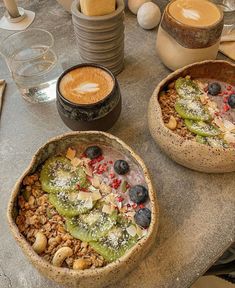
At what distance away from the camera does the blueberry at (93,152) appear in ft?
2.34

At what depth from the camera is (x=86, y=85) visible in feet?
2.49

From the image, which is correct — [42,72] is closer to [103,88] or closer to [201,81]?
[103,88]

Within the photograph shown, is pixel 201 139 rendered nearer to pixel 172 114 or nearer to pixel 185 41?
pixel 172 114

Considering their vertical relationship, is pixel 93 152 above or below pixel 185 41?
below

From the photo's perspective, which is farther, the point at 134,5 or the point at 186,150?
the point at 134,5

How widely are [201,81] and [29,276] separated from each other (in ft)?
1.77

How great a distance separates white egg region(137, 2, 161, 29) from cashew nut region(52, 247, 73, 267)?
661 mm

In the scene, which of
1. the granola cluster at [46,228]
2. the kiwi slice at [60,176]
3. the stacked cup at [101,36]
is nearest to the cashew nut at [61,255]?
the granola cluster at [46,228]

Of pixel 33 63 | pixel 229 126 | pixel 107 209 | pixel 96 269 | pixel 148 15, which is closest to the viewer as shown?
pixel 96 269

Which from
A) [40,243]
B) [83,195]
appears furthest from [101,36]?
[40,243]

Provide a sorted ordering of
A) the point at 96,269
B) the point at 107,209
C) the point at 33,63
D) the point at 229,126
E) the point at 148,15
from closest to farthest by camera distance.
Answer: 1. the point at 96,269
2. the point at 107,209
3. the point at 229,126
4. the point at 33,63
5. the point at 148,15

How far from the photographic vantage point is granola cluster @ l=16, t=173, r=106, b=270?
1.94 feet

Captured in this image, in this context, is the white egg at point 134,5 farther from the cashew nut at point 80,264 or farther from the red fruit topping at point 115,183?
the cashew nut at point 80,264

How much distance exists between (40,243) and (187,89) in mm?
441
